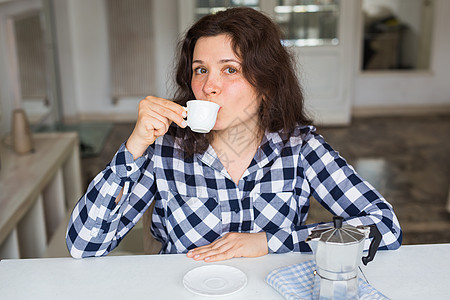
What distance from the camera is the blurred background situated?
170 inches

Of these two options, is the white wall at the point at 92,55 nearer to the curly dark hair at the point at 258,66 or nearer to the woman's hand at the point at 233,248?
the curly dark hair at the point at 258,66

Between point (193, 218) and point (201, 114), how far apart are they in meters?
0.34

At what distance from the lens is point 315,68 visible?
5051 mm

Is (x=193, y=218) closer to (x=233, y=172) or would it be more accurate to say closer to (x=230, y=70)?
(x=233, y=172)

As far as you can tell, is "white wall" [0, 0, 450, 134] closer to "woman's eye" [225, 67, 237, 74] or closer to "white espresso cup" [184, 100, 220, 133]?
"woman's eye" [225, 67, 237, 74]

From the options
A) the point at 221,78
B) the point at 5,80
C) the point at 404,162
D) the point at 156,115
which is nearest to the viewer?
the point at 156,115

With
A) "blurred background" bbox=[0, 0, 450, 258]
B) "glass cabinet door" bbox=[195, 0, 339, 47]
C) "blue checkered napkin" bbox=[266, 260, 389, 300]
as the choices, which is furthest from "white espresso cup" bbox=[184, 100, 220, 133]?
"glass cabinet door" bbox=[195, 0, 339, 47]

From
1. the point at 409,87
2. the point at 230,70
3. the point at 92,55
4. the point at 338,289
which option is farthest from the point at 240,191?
the point at 409,87

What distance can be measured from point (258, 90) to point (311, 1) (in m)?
3.83

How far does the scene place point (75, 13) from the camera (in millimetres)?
5168

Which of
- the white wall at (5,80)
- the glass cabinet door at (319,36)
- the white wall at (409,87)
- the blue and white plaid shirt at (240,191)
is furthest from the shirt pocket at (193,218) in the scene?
the white wall at (409,87)

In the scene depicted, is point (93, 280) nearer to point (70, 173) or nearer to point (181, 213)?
point (181, 213)

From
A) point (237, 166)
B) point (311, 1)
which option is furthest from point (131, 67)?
point (237, 166)

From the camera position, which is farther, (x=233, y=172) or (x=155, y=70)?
(x=155, y=70)
